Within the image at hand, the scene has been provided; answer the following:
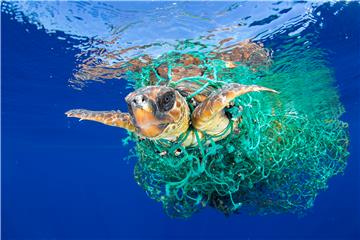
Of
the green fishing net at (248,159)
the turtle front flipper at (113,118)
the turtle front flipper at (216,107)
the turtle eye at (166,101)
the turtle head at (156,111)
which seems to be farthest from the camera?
the green fishing net at (248,159)

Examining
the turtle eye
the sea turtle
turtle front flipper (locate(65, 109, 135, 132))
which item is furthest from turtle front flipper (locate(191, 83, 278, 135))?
turtle front flipper (locate(65, 109, 135, 132))

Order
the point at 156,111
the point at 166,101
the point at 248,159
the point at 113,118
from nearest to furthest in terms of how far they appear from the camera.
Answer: the point at 156,111 → the point at 166,101 → the point at 113,118 → the point at 248,159

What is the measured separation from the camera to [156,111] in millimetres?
Answer: 2885

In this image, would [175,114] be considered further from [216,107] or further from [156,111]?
[216,107]

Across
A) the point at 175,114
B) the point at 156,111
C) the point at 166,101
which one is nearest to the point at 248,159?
the point at 175,114

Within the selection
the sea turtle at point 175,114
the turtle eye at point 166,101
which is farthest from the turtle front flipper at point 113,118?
the turtle eye at point 166,101

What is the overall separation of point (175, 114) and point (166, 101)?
0.56 ft

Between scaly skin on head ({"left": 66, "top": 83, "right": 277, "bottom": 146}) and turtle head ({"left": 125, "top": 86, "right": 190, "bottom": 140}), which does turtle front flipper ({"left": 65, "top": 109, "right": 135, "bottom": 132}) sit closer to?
scaly skin on head ({"left": 66, "top": 83, "right": 277, "bottom": 146})

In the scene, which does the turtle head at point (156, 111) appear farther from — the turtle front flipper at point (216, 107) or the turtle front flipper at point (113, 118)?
the turtle front flipper at point (113, 118)

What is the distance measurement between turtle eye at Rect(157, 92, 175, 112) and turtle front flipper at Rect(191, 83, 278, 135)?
1.28ft

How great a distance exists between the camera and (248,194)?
6250 mm

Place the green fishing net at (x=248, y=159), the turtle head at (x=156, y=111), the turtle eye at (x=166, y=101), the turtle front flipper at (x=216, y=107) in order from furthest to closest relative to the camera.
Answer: the green fishing net at (x=248, y=159) → the turtle front flipper at (x=216, y=107) → the turtle eye at (x=166, y=101) → the turtle head at (x=156, y=111)

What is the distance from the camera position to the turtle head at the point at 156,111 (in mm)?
2766

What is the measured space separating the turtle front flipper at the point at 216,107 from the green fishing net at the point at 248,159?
205 mm
